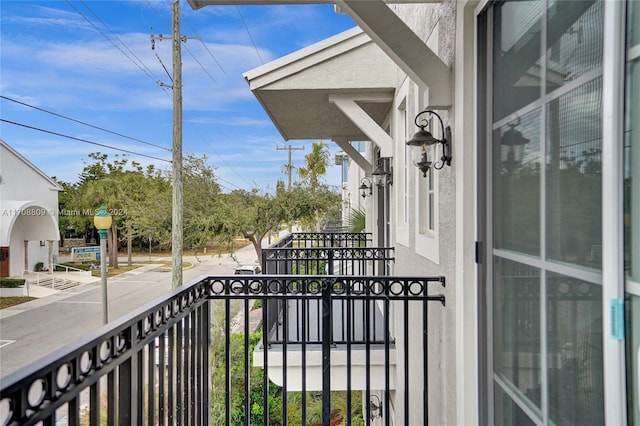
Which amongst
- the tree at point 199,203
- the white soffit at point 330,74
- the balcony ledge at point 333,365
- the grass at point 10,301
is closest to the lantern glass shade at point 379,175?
the white soffit at point 330,74

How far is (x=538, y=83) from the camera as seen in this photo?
117cm

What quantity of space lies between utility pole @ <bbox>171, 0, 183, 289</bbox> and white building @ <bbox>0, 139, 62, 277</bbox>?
255 centimetres

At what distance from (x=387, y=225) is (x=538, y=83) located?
4133mm

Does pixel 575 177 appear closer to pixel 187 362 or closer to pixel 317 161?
pixel 187 362

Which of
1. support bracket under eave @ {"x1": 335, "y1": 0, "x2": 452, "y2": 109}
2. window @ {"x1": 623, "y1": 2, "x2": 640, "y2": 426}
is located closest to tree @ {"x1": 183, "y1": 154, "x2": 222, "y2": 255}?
support bracket under eave @ {"x1": 335, "y1": 0, "x2": 452, "y2": 109}

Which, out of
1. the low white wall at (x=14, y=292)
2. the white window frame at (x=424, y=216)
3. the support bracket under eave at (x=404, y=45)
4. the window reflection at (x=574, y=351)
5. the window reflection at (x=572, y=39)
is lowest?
the low white wall at (x=14, y=292)

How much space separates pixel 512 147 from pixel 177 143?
27.3 feet

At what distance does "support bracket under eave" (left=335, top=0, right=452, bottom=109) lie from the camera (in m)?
1.78

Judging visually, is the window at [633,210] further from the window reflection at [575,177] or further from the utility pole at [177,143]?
the utility pole at [177,143]

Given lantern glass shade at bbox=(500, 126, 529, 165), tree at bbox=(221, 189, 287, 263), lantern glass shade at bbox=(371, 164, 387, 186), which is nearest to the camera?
lantern glass shade at bbox=(500, 126, 529, 165)

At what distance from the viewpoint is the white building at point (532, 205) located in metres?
0.78

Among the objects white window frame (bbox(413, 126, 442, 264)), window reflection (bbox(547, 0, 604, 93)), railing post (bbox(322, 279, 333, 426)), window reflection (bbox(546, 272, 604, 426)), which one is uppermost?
window reflection (bbox(547, 0, 604, 93))

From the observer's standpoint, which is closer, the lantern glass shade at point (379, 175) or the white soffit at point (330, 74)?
the white soffit at point (330, 74)

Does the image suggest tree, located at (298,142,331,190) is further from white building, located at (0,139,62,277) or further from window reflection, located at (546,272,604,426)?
window reflection, located at (546,272,604,426)
